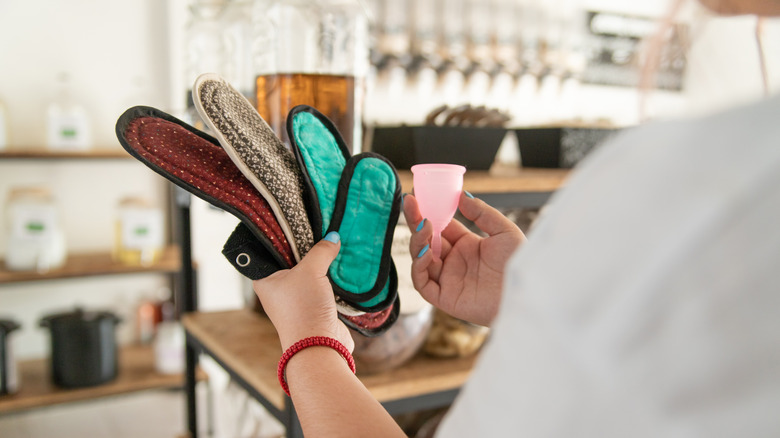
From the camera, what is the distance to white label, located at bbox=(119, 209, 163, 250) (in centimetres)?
224

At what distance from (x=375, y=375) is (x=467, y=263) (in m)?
0.35

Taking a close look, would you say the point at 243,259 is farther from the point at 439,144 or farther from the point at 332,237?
the point at 439,144

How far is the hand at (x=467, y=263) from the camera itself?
0.77 m

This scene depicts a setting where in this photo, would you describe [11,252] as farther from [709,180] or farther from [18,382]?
[709,180]

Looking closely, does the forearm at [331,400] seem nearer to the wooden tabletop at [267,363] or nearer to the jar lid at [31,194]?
the wooden tabletop at [267,363]

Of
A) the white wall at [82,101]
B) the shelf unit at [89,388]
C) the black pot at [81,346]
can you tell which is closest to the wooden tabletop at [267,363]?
the shelf unit at [89,388]

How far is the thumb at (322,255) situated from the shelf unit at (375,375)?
274 millimetres

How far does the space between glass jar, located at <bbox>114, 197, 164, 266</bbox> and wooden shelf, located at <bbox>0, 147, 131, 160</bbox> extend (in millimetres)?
195

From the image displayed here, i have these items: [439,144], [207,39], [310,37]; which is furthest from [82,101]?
[439,144]

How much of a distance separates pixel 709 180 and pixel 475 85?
3169 mm

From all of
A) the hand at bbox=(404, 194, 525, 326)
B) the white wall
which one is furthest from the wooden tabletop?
the white wall

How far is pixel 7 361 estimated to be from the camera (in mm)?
1954

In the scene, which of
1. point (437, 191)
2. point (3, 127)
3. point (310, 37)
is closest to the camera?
point (437, 191)

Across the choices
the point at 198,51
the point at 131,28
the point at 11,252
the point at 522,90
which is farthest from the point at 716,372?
the point at 522,90
